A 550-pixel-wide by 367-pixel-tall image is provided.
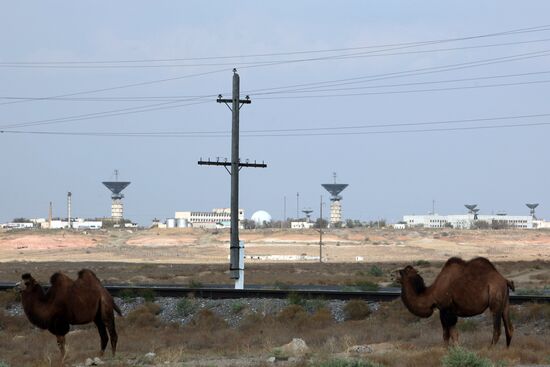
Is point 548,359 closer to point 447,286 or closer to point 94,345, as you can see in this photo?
point 447,286

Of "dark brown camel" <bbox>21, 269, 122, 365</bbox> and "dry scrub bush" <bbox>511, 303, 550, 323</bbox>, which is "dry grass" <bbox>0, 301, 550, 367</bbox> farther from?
"dark brown camel" <bbox>21, 269, 122, 365</bbox>

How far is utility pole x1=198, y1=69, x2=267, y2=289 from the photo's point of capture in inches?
1421

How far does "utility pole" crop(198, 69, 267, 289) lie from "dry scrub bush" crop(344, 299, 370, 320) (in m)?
7.70

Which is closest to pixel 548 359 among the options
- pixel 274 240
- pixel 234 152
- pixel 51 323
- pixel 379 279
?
pixel 51 323

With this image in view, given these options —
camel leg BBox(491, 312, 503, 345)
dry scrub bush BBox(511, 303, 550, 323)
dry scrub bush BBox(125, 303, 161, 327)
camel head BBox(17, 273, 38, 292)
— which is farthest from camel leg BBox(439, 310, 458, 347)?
dry scrub bush BBox(125, 303, 161, 327)

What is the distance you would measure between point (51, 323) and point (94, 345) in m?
5.24

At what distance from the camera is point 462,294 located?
18.0 metres

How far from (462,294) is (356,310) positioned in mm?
10394

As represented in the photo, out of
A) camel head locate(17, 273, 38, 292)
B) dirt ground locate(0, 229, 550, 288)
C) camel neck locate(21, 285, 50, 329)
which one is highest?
camel head locate(17, 273, 38, 292)

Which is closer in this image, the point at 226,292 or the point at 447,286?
the point at 447,286

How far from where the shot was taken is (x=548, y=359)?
16.9 m

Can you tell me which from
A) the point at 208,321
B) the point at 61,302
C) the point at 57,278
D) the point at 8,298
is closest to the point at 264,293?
the point at 208,321

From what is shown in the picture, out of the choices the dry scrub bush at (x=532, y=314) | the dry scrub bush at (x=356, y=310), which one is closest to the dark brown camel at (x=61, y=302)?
the dry scrub bush at (x=356, y=310)

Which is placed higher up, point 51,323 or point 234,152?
point 234,152
